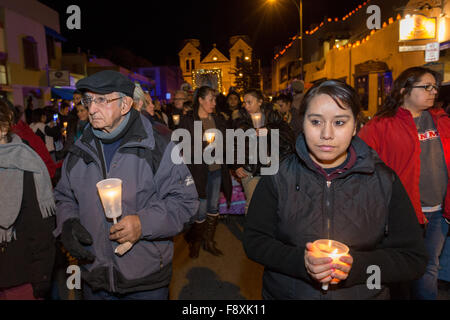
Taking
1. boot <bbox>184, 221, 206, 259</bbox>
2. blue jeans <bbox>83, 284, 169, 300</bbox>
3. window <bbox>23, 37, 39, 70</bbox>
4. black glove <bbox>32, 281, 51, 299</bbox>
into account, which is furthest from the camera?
window <bbox>23, 37, 39, 70</bbox>

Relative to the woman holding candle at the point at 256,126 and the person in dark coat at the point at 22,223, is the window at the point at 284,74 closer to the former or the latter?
the woman holding candle at the point at 256,126

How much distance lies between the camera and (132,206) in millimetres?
2355

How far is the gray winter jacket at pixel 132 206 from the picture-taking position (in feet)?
7.60

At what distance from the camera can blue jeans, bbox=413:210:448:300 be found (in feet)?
10.9

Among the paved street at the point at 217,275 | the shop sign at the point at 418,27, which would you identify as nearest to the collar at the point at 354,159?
the paved street at the point at 217,275

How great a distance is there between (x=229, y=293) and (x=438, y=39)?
11.6 metres

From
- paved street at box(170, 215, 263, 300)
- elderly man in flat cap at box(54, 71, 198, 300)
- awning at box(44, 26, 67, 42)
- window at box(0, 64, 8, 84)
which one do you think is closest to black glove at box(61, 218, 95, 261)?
elderly man in flat cap at box(54, 71, 198, 300)

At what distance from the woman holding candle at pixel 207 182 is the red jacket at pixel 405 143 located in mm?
2618

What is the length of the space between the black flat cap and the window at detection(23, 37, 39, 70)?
976 inches

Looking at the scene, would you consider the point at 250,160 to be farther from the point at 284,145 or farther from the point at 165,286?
the point at 165,286

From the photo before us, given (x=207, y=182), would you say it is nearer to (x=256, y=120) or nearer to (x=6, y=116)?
(x=256, y=120)

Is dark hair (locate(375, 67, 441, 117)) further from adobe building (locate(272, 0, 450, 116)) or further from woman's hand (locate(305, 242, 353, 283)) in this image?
woman's hand (locate(305, 242, 353, 283))

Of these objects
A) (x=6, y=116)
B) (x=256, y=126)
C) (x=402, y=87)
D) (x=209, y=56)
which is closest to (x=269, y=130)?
(x=256, y=126)
